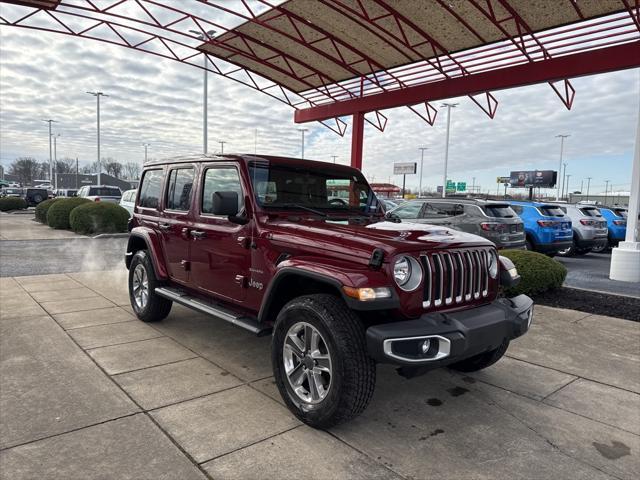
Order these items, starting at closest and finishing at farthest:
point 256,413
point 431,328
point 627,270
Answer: point 431,328, point 256,413, point 627,270

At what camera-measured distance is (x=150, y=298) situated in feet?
17.4

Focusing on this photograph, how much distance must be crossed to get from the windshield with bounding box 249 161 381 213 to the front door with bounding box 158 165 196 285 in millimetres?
1051

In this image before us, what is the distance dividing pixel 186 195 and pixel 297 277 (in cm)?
202

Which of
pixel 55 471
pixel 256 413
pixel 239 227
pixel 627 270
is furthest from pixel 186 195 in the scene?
pixel 627 270

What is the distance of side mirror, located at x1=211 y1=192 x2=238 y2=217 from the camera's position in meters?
3.72

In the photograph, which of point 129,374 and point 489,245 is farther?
point 129,374

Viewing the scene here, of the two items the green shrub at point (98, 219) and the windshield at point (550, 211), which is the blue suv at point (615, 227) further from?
the green shrub at point (98, 219)

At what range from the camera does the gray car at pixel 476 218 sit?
934 centimetres

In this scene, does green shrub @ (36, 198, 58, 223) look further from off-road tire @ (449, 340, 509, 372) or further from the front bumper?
the front bumper

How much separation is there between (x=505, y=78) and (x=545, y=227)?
3780mm

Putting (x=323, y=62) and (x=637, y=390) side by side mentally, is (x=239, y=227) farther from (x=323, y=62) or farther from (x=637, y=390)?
(x=323, y=62)

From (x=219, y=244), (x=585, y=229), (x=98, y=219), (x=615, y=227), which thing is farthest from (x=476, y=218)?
(x=98, y=219)

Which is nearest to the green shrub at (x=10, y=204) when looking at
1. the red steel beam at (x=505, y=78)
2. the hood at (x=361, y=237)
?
the red steel beam at (x=505, y=78)

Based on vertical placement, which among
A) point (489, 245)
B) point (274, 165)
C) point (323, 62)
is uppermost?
point (323, 62)
